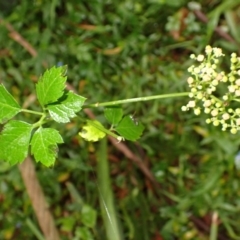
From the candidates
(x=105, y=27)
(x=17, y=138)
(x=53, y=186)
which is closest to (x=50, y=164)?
(x=17, y=138)

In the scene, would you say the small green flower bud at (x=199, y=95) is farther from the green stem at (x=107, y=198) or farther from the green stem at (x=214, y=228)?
the green stem at (x=214, y=228)

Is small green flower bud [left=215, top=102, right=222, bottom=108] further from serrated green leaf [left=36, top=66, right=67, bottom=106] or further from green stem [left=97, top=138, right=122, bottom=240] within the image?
green stem [left=97, top=138, right=122, bottom=240]

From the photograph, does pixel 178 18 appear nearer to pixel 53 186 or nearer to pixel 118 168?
pixel 118 168

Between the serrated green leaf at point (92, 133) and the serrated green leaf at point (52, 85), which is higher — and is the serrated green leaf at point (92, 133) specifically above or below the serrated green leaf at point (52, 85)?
below

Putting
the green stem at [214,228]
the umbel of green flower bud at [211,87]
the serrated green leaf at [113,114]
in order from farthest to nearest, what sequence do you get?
the green stem at [214,228] → the serrated green leaf at [113,114] → the umbel of green flower bud at [211,87]

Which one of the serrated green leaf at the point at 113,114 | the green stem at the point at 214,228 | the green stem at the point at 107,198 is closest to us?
the serrated green leaf at the point at 113,114

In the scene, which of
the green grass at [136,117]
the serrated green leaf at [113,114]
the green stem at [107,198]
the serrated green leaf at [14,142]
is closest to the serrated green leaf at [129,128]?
the serrated green leaf at [113,114]
